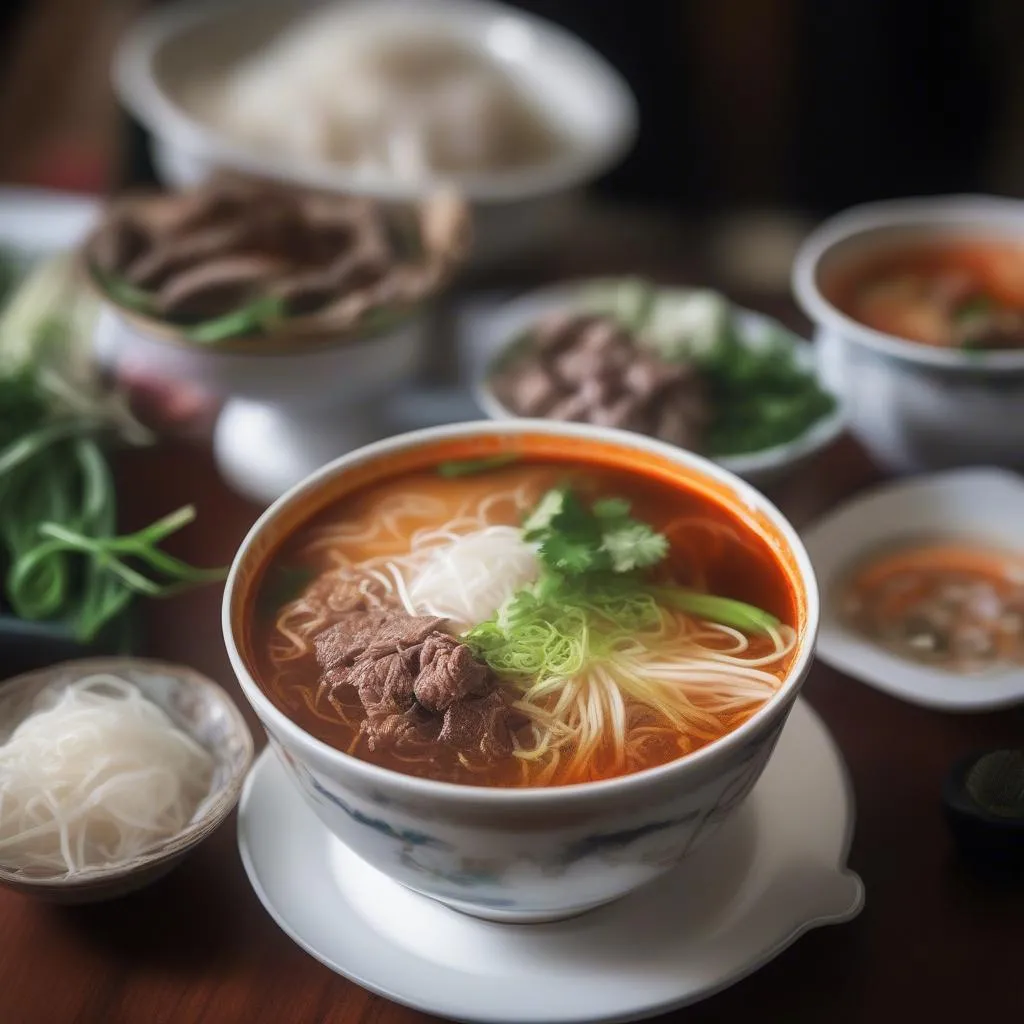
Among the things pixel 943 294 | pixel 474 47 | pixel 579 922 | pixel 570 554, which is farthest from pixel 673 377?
pixel 474 47

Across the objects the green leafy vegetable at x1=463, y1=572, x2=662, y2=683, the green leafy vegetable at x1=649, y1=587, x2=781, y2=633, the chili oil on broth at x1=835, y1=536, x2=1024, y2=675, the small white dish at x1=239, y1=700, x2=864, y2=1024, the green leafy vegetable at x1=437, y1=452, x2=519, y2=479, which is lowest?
the chili oil on broth at x1=835, y1=536, x2=1024, y2=675

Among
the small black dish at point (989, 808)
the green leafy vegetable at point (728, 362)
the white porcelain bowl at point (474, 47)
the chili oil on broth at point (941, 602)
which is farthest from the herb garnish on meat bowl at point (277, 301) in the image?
the small black dish at point (989, 808)

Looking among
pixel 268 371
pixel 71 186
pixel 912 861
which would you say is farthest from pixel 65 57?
pixel 912 861

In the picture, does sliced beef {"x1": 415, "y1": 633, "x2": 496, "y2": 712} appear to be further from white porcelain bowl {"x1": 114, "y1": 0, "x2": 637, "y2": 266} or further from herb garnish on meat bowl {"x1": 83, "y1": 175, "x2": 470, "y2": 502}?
white porcelain bowl {"x1": 114, "y1": 0, "x2": 637, "y2": 266}

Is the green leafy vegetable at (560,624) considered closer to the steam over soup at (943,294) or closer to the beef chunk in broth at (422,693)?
the beef chunk in broth at (422,693)

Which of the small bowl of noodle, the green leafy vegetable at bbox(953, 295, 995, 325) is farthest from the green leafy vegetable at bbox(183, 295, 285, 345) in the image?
the green leafy vegetable at bbox(953, 295, 995, 325)

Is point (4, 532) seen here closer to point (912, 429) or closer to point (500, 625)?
point (500, 625)

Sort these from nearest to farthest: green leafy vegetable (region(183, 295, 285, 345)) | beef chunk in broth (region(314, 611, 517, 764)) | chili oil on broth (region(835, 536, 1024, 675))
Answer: beef chunk in broth (region(314, 611, 517, 764)) < chili oil on broth (region(835, 536, 1024, 675)) < green leafy vegetable (region(183, 295, 285, 345))
